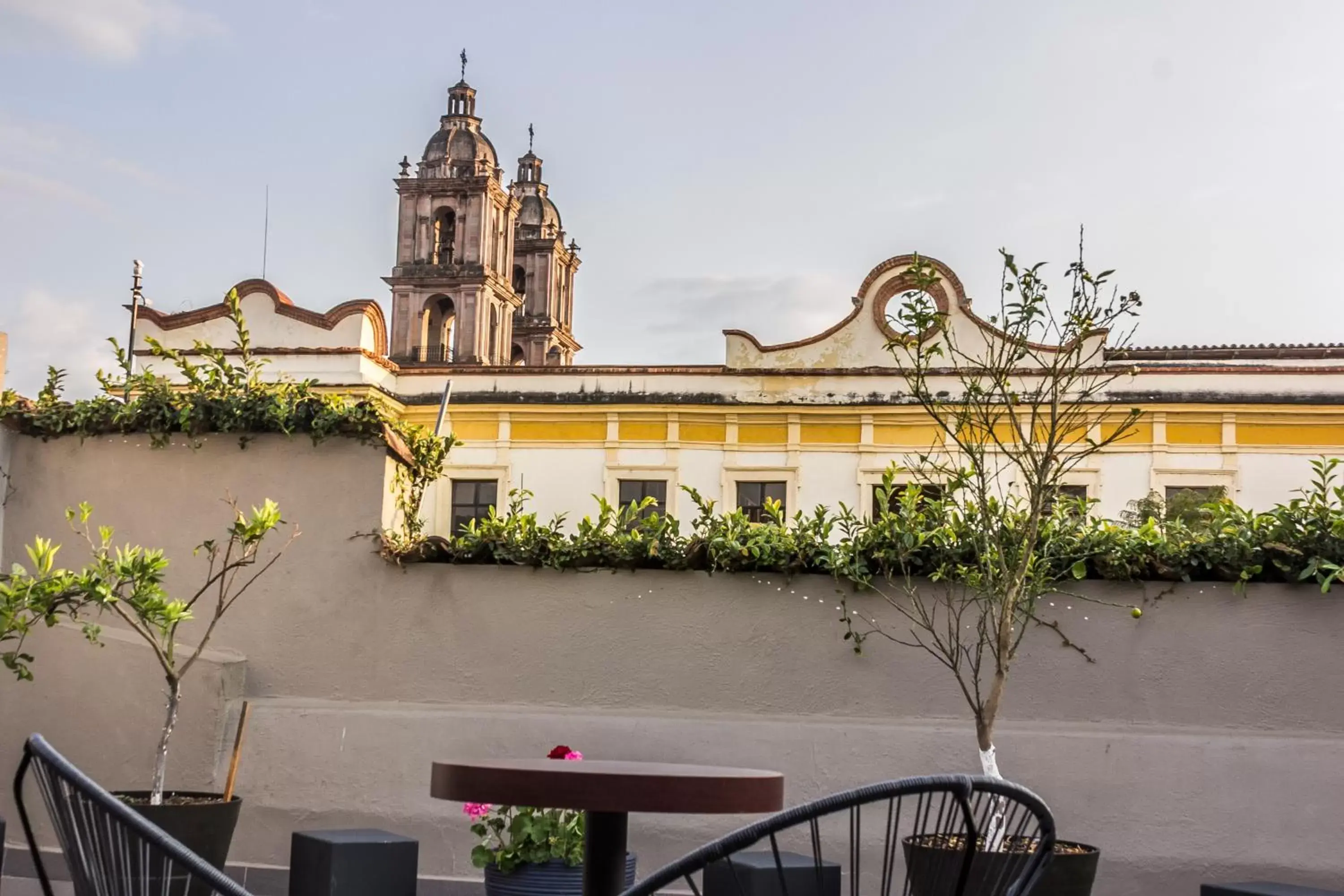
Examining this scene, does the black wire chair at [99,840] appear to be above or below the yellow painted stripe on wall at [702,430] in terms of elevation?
below

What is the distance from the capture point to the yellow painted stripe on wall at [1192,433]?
2259 centimetres

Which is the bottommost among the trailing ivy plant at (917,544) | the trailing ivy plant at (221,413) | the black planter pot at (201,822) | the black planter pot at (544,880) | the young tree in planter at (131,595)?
the black planter pot at (544,880)

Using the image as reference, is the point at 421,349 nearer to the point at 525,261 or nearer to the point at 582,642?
the point at 525,261

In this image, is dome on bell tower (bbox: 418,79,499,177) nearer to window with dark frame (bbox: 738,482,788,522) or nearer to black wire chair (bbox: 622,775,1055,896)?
window with dark frame (bbox: 738,482,788,522)

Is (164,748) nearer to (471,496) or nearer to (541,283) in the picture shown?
(471,496)

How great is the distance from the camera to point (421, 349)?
44.5 metres

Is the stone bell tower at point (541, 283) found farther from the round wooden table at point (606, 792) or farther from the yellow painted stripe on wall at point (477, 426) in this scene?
the round wooden table at point (606, 792)

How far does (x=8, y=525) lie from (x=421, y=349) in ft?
123

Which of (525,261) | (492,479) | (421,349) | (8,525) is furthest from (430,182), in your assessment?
(8,525)

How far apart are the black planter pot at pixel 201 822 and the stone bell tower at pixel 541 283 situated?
48.1 m

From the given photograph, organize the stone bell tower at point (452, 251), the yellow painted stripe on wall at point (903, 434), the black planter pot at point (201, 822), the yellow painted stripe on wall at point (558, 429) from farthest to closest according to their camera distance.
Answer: the stone bell tower at point (452, 251) < the yellow painted stripe on wall at point (558, 429) < the yellow painted stripe on wall at point (903, 434) < the black planter pot at point (201, 822)

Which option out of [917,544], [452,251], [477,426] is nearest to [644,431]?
[477,426]

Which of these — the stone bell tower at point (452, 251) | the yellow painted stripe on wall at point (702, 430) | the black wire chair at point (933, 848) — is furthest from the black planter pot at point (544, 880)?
the stone bell tower at point (452, 251)

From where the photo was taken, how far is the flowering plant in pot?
18.3 ft
